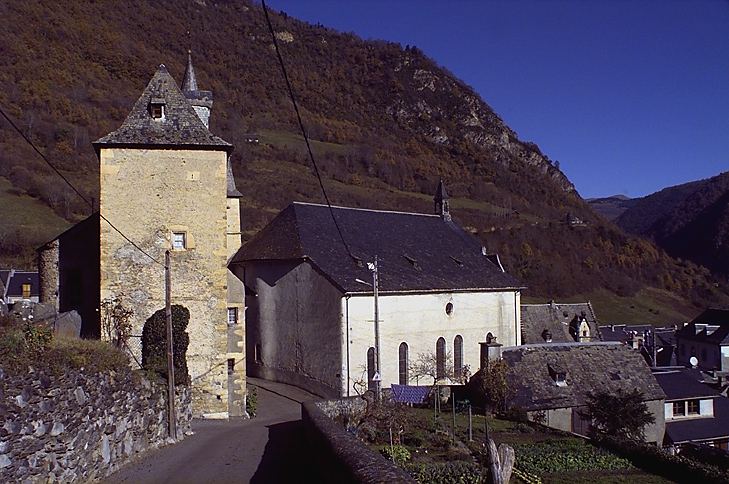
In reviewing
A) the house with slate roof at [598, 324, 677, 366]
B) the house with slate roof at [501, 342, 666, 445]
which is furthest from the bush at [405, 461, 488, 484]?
the house with slate roof at [598, 324, 677, 366]

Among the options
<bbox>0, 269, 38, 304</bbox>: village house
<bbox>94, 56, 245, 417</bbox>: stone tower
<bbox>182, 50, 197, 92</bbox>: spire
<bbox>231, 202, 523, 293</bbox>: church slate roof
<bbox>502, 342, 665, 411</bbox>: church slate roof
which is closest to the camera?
<bbox>94, 56, 245, 417</bbox>: stone tower

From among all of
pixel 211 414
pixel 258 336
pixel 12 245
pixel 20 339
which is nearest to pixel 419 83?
pixel 12 245

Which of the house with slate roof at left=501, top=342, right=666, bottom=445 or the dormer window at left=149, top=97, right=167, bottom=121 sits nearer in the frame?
the dormer window at left=149, top=97, right=167, bottom=121

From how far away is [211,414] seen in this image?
24625mm

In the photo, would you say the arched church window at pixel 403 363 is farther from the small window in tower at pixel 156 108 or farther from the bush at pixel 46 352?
the bush at pixel 46 352

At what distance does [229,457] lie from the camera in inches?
659

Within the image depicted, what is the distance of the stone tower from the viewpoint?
24.2 metres

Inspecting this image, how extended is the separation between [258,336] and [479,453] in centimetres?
2041

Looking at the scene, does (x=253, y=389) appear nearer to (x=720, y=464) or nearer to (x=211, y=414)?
(x=211, y=414)

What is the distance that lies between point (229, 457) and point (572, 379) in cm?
2136

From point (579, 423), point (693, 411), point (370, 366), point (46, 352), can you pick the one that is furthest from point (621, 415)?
point (46, 352)

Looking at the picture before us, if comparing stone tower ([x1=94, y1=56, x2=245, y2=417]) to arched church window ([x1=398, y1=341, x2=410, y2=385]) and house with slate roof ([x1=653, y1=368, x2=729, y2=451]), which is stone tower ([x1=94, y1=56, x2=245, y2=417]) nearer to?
arched church window ([x1=398, y1=341, x2=410, y2=385])

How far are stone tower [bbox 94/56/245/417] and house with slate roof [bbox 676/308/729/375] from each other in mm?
54011

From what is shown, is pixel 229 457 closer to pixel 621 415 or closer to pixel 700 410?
pixel 621 415
